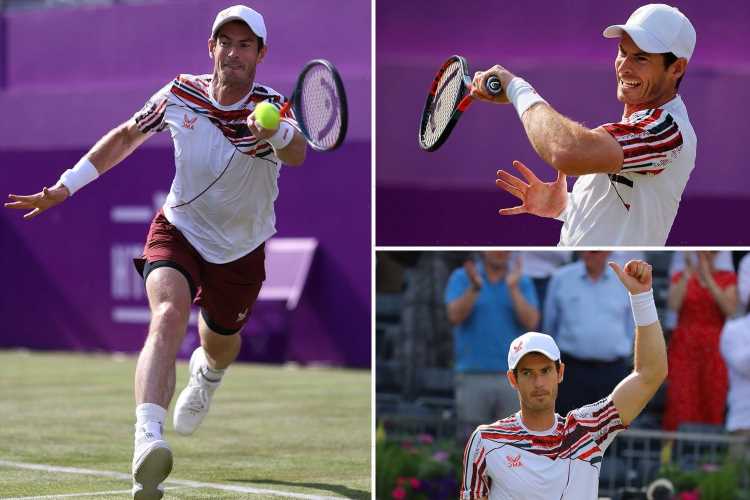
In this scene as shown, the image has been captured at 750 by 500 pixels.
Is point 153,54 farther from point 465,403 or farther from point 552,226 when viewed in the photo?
point 465,403

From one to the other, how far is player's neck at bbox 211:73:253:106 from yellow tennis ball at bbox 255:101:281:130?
0.63m

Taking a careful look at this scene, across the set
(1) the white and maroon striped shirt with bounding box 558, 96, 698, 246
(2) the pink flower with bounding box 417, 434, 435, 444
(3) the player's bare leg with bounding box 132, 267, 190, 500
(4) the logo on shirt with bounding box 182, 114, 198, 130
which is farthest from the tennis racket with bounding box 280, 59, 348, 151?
(2) the pink flower with bounding box 417, 434, 435, 444

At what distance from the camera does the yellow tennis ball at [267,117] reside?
5.19 metres

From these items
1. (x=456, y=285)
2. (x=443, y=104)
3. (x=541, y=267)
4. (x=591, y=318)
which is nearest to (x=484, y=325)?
(x=456, y=285)

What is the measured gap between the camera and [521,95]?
4.23 metres

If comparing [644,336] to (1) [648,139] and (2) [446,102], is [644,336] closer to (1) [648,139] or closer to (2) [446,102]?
(1) [648,139]

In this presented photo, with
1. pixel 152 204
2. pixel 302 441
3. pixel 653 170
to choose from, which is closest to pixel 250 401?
pixel 302 441

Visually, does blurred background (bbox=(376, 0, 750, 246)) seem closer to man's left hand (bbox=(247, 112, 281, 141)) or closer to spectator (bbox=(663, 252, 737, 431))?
spectator (bbox=(663, 252, 737, 431))

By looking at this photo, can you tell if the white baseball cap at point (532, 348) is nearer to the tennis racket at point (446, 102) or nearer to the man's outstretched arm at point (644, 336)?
the man's outstretched arm at point (644, 336)

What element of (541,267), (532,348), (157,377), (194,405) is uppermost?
(541,267)

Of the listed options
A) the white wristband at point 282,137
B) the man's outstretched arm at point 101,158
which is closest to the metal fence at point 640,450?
the man's outstretched arm at point 101,158

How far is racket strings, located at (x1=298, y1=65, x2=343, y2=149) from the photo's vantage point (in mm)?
5680

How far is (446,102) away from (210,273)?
1.39m

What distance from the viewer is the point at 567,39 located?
10484 millimetres
